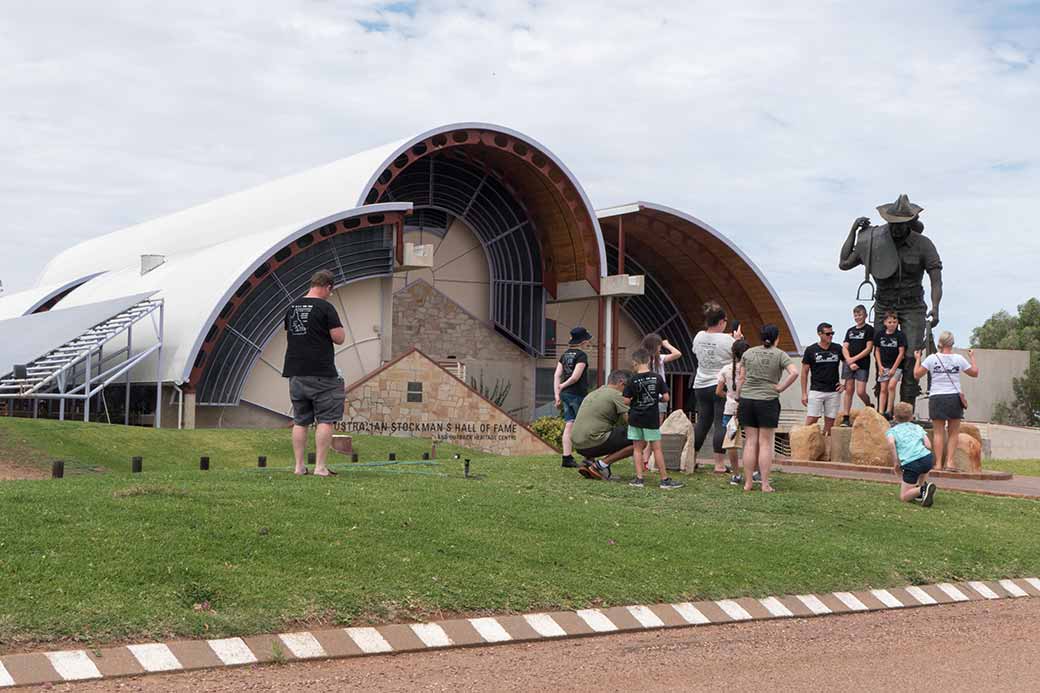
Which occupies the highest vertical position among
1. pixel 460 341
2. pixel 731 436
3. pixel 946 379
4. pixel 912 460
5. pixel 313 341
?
pixel 460 341

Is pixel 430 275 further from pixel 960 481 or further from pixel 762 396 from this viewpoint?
pixel 762 396

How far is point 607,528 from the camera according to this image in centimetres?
920

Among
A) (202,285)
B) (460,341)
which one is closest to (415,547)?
(202,285)

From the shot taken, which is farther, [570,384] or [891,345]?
[891,345]

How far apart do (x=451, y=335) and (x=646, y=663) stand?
28164 mm

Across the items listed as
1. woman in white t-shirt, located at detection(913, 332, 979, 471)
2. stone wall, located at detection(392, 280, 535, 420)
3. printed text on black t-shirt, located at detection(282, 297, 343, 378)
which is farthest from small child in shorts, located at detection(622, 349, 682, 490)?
stone wall, located at detection(392, 280, 535, 420)

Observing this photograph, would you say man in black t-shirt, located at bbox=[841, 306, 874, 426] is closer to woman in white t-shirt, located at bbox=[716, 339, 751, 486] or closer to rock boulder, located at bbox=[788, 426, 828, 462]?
rock boulder, located at bbox=[788, 426, 828, 462]

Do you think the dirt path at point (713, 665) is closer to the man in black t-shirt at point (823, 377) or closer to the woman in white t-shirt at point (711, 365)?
the woman in white t-shirt at point (711, 365)

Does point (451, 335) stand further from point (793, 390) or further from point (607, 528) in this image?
point (607, 528)

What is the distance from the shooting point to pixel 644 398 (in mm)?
11602

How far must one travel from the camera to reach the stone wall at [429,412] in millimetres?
26719

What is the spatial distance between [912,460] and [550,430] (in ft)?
56.9

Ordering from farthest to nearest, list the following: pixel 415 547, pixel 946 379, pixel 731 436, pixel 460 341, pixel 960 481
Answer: pixel 460 341, pixel 960 481, pixel 946 379, pixel 731 436, pixel 415 547

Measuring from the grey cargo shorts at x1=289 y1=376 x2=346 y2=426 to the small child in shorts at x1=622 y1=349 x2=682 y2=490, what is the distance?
9.21ft
